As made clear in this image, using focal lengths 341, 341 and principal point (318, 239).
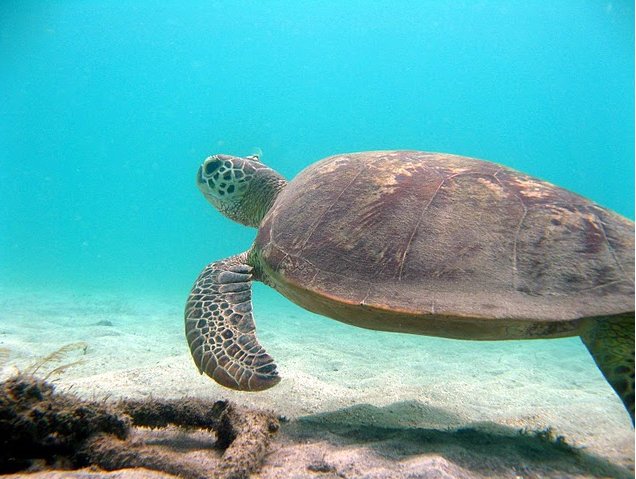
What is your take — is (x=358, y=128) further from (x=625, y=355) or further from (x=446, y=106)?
(x=625, y=355)

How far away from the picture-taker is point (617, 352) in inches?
96.7

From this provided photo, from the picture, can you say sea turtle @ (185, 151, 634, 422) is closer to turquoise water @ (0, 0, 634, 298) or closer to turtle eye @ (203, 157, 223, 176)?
turtle eye @ (203, 157, 223, 176)

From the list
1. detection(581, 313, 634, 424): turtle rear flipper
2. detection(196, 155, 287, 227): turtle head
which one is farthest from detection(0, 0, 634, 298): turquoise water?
detection(581, 313, 634, 424): turtle rear flipper

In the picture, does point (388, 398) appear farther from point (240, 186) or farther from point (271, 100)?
point (271, 100)

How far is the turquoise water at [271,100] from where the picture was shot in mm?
76750

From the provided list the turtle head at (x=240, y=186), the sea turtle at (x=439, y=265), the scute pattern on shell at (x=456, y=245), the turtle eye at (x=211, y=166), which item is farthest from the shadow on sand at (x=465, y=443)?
the turtle eye at (x=211, y=166)

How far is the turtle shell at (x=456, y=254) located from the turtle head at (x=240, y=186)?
1.96 meters

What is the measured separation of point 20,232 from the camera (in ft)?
285

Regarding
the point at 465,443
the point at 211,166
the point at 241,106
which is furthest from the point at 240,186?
the point at 241,106

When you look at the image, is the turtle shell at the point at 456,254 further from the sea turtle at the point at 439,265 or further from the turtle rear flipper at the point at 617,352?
the turtle rear flipper at the point at 617,352

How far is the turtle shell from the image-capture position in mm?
2410

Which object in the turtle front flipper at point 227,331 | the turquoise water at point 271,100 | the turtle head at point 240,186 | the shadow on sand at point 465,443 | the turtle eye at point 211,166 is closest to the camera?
the shadow on sand at point 465,443

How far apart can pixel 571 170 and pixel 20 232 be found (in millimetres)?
145391

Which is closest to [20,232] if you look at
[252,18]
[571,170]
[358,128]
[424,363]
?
[252,18]
